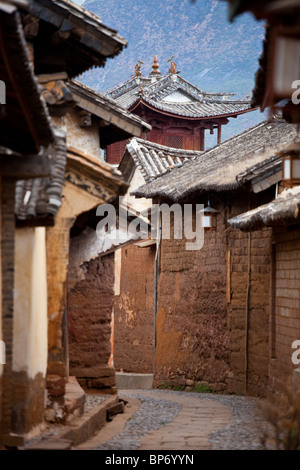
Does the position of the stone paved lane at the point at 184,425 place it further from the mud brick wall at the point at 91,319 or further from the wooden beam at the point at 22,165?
the wooden beam at the point at 22,165

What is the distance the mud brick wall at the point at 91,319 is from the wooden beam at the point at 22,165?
6.08 m

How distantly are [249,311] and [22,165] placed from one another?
10.0 metres

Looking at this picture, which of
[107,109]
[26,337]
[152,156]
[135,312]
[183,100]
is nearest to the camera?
[26,337]

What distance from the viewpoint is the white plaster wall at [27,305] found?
10023 millimetres

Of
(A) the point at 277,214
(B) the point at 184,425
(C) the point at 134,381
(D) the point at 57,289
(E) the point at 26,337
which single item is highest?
(A) the point at 277,214

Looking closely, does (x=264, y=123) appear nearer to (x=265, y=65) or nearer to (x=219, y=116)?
(x=265, y=65)

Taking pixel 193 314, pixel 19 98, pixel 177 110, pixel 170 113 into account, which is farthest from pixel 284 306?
pixel 177 110

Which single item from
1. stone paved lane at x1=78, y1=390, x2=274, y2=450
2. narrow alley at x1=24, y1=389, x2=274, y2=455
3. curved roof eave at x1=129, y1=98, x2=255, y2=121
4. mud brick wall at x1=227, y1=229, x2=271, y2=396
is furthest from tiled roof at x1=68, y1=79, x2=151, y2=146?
curved roof eave at x1=129, y1=98, x2=255, y2=121

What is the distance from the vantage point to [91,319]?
15.5 meters

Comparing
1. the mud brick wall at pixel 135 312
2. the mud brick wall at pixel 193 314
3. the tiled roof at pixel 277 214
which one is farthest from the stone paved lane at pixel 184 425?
the mud brick wall at pixel 135 312

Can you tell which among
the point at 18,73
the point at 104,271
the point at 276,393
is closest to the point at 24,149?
the point at 18,73

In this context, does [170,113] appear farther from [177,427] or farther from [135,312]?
[177,427]

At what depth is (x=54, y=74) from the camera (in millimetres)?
12141

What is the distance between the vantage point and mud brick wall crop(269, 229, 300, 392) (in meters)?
15.4
